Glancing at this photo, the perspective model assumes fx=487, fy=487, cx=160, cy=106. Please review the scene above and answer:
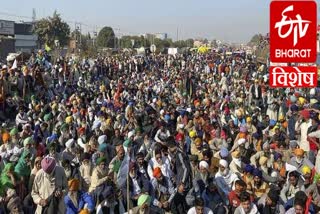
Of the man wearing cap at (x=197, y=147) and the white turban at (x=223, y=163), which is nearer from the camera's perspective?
the white turban at (x=223, y=163)

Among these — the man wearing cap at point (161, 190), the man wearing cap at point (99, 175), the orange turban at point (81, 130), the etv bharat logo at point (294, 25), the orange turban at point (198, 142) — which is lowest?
the man wearing cap at point (161, 190)

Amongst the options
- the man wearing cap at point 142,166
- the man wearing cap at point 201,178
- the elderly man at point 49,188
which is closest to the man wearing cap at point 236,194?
the man wearing cap at point 201,178

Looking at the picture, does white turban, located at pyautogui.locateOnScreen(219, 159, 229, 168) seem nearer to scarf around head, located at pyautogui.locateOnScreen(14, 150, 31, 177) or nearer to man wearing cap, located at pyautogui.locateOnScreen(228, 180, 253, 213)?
man wearing cap, located at pyautogui.locateOnScreen(228, 180, 253, 213)

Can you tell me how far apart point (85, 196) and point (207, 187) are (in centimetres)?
169

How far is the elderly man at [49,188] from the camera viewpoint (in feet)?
21.1

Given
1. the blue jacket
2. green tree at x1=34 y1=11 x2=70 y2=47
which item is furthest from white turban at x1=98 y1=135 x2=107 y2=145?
green tree at x1=34 y1=11 x2=70 y2=47

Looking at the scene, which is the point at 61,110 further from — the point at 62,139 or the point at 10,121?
the point at 62,139

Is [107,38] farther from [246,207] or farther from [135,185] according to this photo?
[246,207]

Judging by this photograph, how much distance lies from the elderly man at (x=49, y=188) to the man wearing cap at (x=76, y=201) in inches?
8.4

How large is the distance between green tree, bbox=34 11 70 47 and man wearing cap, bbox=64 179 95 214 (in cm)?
4980

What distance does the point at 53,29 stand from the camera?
55.1 meters

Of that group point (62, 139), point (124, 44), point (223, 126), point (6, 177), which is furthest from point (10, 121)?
point (124, 44)

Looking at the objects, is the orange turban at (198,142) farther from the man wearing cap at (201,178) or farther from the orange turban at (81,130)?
the orange turban at (81,130)

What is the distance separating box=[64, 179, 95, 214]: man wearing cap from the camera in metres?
6.24
